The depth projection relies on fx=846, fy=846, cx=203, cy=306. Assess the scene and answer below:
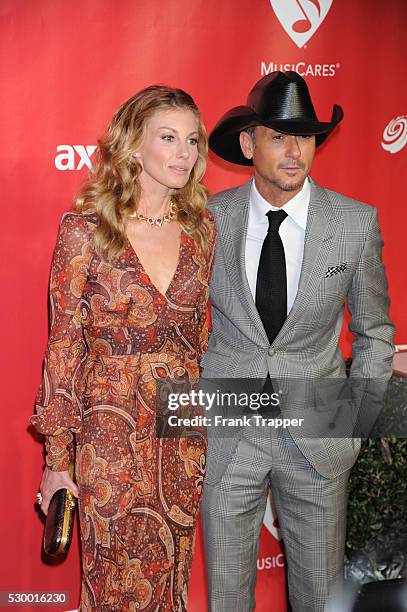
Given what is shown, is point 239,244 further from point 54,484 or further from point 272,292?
point 54,484

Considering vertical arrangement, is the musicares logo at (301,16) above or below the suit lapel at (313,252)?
above

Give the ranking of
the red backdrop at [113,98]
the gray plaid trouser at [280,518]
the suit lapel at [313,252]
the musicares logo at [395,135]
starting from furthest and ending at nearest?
the musicares logo at [395,135]
the red backdrop at [113,98]
the gray plaid trouser at [280,518]
the suit lapel at [313,252]

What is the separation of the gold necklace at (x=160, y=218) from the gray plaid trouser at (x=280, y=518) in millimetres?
770

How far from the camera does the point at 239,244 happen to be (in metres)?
2.86

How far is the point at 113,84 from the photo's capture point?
323cm

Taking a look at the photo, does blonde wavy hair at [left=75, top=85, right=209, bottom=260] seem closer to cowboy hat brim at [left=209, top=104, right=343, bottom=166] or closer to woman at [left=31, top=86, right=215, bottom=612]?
woman at [left=31, top=86, right=215, bottom=612]

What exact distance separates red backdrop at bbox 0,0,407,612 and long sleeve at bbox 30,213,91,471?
0.74 metres

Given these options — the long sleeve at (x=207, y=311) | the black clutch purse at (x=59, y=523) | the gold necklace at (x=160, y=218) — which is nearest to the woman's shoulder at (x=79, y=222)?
the gold necklace at (x=160, y=218)

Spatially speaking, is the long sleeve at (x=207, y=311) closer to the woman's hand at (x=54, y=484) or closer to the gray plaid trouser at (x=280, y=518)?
the gray plaid trouser at (x=280, y=518)

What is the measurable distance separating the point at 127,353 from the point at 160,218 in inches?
17.9

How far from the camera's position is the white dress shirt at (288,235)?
2.84 meters

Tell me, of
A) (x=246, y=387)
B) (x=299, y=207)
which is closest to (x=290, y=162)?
(x=299, y=207)

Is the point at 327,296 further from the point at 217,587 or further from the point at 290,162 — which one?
the point at 217,587

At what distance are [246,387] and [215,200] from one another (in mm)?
679
